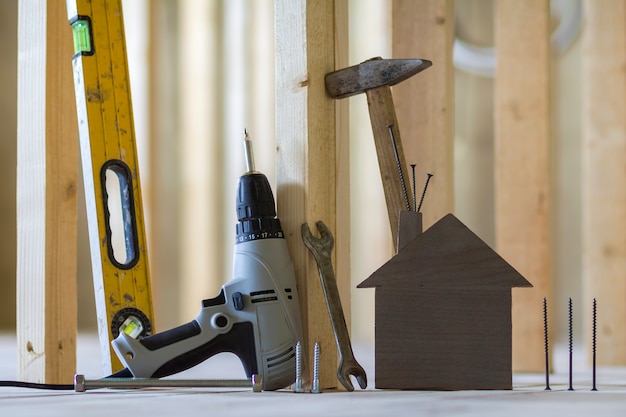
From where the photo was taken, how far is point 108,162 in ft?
4.34

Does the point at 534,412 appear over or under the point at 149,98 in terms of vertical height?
under

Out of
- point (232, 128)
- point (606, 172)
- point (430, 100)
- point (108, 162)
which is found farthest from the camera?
point (232, 128)

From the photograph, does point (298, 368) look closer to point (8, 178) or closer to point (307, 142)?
point (307, 142)

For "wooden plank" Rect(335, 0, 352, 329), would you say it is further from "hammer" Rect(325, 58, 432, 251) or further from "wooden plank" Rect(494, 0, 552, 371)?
"wooden plank" Rect(494, 0, 552, 371)

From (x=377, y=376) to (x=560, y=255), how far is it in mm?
2143

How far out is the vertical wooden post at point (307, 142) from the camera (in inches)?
45.9

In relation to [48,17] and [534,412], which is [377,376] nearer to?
[534,412]

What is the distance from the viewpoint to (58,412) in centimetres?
85

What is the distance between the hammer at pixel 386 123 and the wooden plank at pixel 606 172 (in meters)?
1.12

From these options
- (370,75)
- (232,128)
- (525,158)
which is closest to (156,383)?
(370,75)

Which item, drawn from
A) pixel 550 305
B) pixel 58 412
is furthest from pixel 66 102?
pixel 550 305

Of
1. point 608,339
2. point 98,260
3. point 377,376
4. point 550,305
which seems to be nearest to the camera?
point 377,376

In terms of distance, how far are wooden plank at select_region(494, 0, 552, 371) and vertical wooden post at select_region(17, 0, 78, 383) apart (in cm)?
94

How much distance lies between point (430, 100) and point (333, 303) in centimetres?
66
